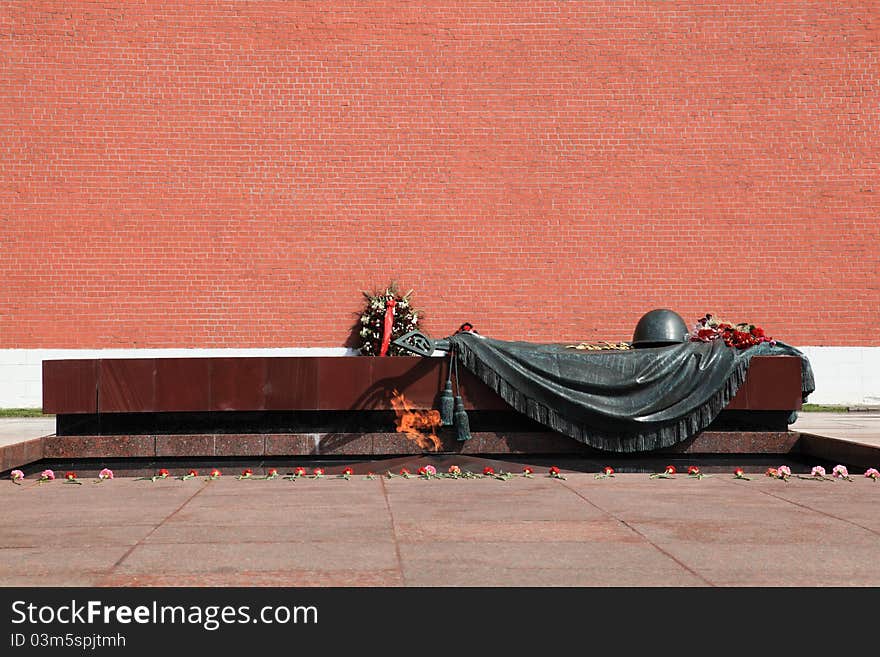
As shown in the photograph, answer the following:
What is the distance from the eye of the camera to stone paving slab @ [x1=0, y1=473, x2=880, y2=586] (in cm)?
309

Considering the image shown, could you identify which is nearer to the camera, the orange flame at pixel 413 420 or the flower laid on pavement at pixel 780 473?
the flower laid on pavement at pixel 780 473

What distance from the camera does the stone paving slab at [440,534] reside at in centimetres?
309

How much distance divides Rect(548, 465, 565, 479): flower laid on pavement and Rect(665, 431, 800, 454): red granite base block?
2.58 ft

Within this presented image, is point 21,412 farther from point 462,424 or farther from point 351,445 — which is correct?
point 462,424

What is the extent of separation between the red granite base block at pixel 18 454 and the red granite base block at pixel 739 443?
4022mm

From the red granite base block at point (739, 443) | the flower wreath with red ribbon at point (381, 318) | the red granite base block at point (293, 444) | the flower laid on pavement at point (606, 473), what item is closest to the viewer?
the flower laid on pavement at point (606, 473)

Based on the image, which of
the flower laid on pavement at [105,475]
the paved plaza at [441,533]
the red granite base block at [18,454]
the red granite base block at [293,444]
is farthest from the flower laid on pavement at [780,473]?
the red granite base block at [18,454]

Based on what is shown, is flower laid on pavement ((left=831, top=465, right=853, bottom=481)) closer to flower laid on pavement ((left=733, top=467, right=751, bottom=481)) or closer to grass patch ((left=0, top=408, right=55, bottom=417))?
flower laid on pavement ((left=733, top=467, right=751, bottom=481))

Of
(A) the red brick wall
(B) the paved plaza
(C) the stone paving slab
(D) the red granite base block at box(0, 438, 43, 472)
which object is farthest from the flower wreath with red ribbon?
(C) the stone paving slab

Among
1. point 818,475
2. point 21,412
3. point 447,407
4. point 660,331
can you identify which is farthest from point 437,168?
point 818,475

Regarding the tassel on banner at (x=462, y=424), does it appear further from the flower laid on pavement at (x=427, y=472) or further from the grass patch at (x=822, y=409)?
the grass patch at (x=822, y=409)

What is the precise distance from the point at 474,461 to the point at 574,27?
7.95m

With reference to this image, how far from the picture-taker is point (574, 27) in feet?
41.4

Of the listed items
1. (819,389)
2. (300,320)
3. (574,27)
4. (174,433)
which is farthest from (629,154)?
(174,433)
